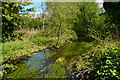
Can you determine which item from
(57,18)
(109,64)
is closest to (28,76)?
(109,64)

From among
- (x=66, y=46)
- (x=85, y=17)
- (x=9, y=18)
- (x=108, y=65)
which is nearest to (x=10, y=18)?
(x=9, y=18)

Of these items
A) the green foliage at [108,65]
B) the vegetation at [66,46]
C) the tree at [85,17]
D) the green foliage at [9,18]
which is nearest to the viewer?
the green foliage at [108,65]

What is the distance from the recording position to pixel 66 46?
9539mm

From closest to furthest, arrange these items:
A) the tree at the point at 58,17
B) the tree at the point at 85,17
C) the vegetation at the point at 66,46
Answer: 1. the vegetation at the point at 66,46
2. the tree at the point at 58,17
3. the tree at the point at 85,17

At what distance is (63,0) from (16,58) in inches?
224

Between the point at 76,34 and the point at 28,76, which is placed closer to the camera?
the point at 28,76

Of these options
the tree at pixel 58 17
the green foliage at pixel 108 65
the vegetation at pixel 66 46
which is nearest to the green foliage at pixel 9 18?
the vegetation at pixel 66 46

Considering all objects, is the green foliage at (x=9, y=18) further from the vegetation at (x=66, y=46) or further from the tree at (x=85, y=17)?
the tree at (x=85, y=17)

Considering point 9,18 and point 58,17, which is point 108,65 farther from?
point 9,18

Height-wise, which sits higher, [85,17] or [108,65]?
[85,17]

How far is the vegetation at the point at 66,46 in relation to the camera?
344 cm

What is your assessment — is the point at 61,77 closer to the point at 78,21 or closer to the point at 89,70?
the point at 89,70

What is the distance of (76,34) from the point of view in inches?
473

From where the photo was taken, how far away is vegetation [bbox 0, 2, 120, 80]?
3.44 meters
